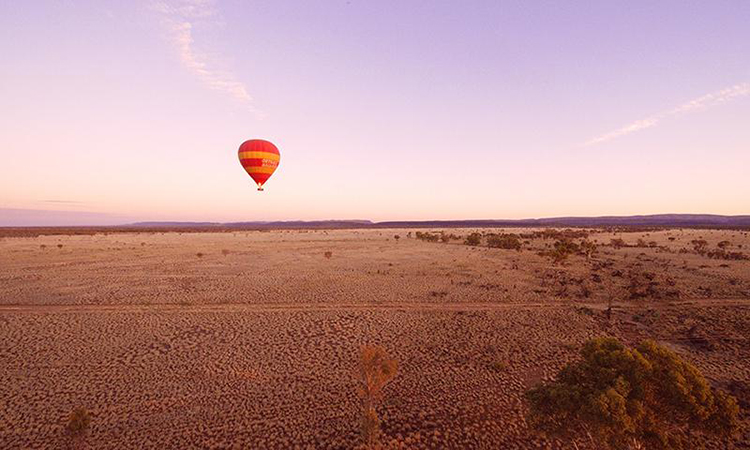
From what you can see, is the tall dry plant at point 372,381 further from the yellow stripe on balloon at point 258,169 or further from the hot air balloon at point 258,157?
the yellow stripe on balloon at point 258,169

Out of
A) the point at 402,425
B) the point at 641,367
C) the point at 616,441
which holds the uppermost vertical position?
the point at 641,367

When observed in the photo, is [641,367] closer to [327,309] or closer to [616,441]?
[616,441]

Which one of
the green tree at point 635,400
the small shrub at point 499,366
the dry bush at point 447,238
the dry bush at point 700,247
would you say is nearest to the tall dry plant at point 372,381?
the green tree at point 635,400

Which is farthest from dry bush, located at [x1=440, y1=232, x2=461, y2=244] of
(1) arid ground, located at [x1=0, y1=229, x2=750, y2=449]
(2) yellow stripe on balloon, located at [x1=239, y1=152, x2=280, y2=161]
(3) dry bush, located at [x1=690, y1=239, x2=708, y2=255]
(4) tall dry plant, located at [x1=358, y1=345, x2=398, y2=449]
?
(4) tall dry plant, located at [x1=358, y1=345, x2=398, y2=449]

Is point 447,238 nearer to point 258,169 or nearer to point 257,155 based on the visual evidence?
point 258,169

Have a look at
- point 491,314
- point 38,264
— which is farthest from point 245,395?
point 38,264
